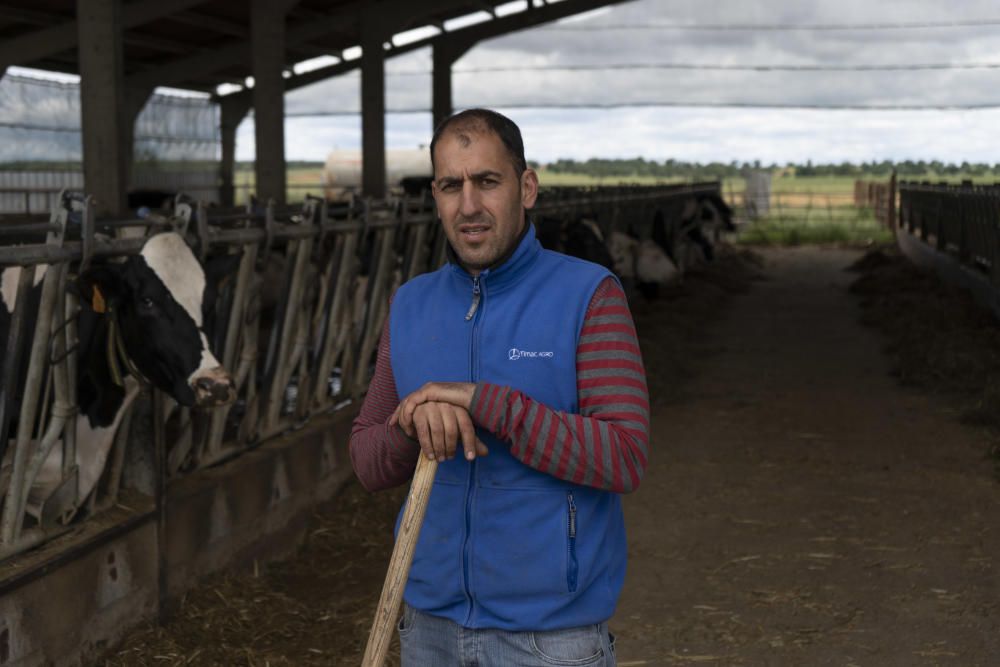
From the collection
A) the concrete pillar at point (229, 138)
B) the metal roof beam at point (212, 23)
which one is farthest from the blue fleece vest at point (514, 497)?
the concrete pillar at point (229, 138)

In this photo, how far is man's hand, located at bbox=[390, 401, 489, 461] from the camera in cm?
180

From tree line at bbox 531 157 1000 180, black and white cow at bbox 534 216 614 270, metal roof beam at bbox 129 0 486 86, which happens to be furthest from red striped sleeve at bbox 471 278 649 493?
tree line at bbox 531 157 1000 180

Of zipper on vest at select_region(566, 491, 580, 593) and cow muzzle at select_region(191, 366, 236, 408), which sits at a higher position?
zipper on vest at select_region(566, 491, 580, 593)

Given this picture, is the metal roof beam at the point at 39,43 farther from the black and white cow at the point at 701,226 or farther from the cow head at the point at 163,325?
the cow head at the point at 163,325

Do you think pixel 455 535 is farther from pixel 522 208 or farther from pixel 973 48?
pixel 973 48

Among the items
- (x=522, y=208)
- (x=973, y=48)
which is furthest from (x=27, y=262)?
(x=973, y=48)

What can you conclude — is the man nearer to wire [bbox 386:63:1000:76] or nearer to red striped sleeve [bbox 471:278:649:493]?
red striped sleeve [bbox 471:278:649:493]

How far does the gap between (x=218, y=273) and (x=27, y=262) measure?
1.01 m

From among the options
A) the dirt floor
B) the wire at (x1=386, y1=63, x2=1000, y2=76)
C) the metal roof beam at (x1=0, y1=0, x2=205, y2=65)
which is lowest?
the dirt floor

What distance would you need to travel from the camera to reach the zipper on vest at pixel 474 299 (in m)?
1.99

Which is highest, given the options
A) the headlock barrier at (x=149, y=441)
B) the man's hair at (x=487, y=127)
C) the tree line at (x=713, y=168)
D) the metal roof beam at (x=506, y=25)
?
the metal roof beam at (x=506, y=25)

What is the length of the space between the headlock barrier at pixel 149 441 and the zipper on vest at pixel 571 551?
2220 millimetres

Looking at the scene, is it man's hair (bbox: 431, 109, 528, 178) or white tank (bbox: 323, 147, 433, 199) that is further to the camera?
white tank (bbox: 323, 147, 433, 199)

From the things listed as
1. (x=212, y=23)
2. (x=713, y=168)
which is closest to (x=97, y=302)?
(x=212, y=23)
